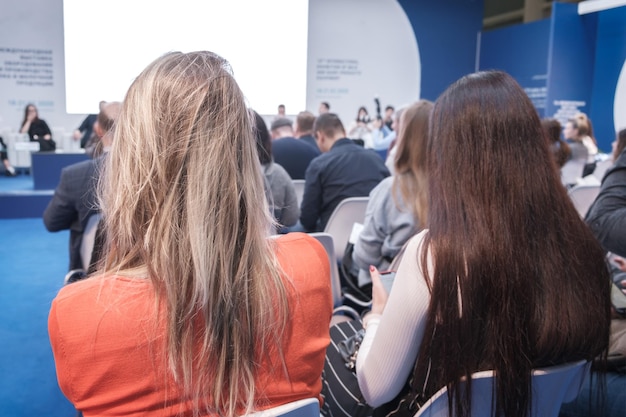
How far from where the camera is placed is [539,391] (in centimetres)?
109

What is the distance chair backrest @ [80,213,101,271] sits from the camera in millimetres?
2389

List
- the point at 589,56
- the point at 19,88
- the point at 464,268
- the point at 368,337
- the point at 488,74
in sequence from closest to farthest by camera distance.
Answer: the point at 464,268, the point at 488,74, the point at 368,337, the point at 19,88, the point at 589,56

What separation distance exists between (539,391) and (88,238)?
205cm

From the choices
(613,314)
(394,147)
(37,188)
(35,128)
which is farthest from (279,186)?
(35,128)

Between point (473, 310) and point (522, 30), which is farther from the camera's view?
point (522, 30)

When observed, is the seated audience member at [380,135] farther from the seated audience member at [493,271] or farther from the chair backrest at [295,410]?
the chair backrest at [295,410]

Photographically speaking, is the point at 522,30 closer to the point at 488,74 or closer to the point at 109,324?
the point at 488,74

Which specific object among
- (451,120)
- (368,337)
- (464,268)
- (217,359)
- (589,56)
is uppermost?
(589,56)

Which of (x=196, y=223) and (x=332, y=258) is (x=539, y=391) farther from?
(x=332, y=258)

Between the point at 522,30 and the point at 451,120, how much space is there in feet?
35.4

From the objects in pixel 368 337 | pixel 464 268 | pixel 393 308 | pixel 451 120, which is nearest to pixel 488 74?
pixel 451 120

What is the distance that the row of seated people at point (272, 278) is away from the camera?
815mm

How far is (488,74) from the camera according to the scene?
1.17 meters

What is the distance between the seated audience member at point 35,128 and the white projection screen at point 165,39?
0.65m
